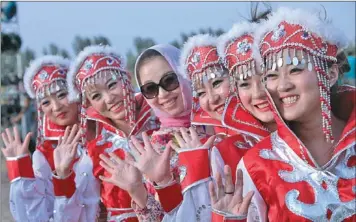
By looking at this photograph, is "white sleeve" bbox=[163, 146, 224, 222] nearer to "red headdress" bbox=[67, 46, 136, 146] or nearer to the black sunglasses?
the black sunglasses

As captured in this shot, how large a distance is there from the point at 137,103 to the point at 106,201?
1.81ft

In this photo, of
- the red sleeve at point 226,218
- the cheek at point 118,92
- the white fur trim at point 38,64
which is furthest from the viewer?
the white fur trim at point 38,64

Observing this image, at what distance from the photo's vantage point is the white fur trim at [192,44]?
257 centimetres

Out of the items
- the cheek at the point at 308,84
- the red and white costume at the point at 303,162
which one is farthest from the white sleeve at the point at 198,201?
the cheek at the point at 308,84

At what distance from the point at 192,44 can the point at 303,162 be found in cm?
83

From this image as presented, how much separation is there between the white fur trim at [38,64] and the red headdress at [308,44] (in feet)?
6.13

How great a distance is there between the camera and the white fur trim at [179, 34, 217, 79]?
257 centimetres

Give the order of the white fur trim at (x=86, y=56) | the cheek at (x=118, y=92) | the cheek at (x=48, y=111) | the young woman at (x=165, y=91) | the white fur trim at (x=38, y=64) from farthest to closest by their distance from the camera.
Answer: the white fur trim at (x=38, y=64), the cheek at (x=48, y=111), the white fur trim at (x=86, y=56), the cheek at (x=118, y=92), the young woman at (x=165, y=91)

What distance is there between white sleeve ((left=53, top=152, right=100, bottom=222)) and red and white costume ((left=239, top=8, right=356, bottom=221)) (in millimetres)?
1213

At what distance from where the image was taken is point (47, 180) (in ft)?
11.0

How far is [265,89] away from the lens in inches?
84.0

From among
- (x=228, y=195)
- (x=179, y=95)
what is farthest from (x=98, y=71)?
(x=228, y=195)

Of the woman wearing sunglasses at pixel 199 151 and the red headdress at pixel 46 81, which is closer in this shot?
the woman wearing sunglasses at pixel 199 151

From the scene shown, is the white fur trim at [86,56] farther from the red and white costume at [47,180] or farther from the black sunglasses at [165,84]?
the black sunglasses at [165,84]
